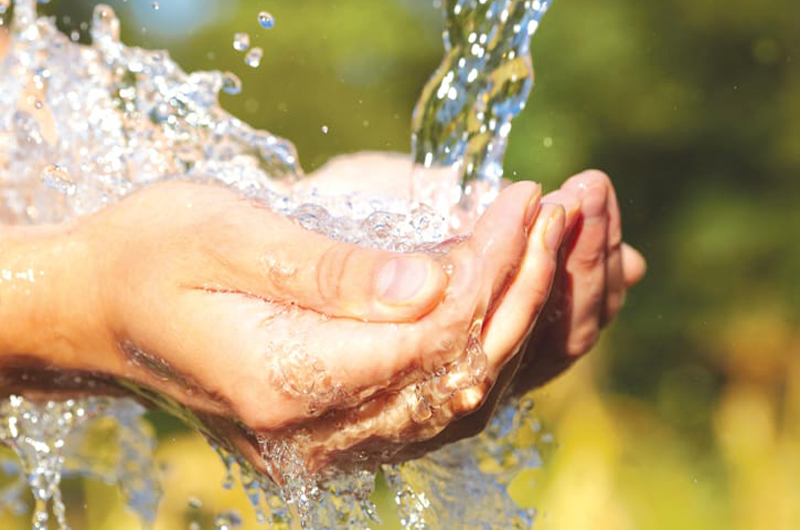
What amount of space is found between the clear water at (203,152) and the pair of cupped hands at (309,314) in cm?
22

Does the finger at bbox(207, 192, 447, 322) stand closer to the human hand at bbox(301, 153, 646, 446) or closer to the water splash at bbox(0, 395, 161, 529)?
the human hand at bbox(301, 153, 646, 446)

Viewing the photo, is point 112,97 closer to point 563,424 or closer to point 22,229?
point 22,229

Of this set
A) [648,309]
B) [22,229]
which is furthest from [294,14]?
[22,229]

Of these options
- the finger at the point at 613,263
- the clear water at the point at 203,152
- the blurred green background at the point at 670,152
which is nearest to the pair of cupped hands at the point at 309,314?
the finger at the point at 613,263

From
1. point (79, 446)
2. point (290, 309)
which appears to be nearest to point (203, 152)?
point (79, 446)

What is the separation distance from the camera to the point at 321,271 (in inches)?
41.0

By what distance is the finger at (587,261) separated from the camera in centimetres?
132

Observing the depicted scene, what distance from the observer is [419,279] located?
985mm

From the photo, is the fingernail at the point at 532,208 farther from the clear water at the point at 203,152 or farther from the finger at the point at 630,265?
the finger at the point at 630,265

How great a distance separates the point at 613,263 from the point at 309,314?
1.70ft

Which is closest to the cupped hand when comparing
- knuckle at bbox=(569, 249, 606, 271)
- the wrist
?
the wrist

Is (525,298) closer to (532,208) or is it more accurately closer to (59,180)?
(532,208)

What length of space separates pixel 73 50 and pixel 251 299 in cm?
85

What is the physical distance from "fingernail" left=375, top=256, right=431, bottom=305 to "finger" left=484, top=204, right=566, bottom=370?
108mm
